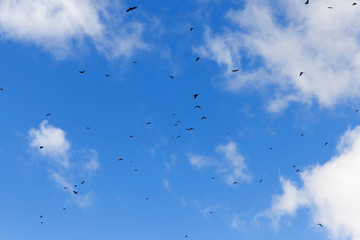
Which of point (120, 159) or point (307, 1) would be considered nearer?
point (307, 1)

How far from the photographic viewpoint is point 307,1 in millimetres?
29016

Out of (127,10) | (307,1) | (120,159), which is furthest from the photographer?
(120,159)

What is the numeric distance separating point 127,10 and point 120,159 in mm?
20731

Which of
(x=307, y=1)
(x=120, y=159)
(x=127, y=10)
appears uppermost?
(x=307, y=1)

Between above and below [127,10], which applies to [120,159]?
below

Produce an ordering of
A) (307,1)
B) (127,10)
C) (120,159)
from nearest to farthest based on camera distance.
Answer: (127,10) → (307,1) → (120,159)

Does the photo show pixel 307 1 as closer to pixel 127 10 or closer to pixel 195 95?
pixel 195 95

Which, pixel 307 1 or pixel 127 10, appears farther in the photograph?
pixel 307 1

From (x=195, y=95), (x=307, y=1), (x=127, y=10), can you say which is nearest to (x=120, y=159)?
(x=195, y=95)

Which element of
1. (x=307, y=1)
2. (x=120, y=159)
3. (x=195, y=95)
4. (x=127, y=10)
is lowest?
(x=120, y=159)

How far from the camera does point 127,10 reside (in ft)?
78.1

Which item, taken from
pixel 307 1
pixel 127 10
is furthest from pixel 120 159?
pixel 307 1

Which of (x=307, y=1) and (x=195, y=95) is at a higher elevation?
(x=307, y=1)

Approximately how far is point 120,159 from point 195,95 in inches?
593
